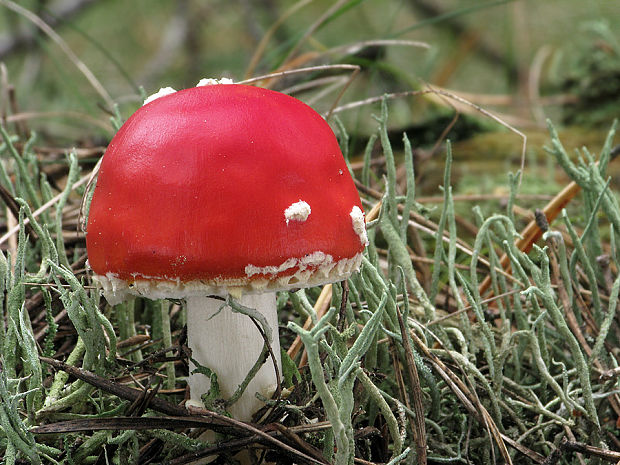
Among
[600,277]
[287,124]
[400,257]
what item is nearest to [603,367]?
[600,277]

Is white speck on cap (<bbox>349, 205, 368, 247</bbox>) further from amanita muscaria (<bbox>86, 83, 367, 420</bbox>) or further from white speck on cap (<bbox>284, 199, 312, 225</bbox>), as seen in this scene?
white speck on cap (<bbox>284, 199, 312, 225</bbox>)

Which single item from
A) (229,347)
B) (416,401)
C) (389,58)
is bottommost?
(416,401)

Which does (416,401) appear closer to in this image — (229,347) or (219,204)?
(229,347)

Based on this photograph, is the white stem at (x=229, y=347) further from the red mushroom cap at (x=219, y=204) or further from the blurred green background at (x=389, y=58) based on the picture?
the blurred green background at (x=389, y=58)

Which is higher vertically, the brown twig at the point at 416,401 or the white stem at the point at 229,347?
the white stem at the point at 229,347

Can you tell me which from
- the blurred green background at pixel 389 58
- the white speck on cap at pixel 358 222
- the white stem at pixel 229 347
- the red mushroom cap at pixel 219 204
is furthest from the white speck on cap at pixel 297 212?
the blurred green background at pixel 389 58

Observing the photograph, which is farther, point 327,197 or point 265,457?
point 265,457

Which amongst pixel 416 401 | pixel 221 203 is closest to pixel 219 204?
pixel 221 203

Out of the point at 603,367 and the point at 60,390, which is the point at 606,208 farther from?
the point at 60,390

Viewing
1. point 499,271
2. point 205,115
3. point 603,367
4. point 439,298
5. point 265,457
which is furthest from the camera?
point 439,298
